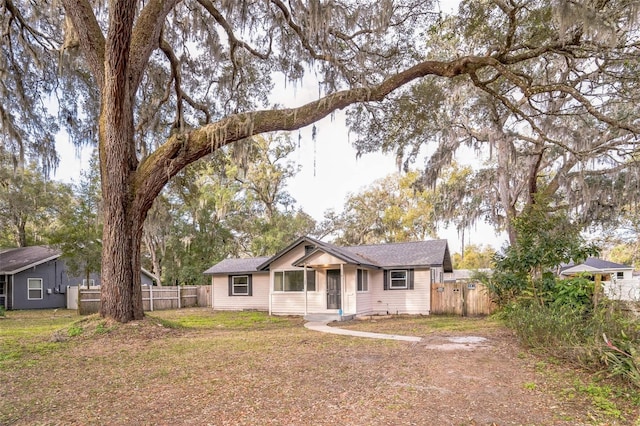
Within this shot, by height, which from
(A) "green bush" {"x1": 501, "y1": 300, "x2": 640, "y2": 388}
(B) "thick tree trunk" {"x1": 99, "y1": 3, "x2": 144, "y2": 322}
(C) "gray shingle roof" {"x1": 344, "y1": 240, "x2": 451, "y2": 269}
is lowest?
(A) "green bush" {"x1": 501, "y1": 300, "x2": 640, "y2": 388}

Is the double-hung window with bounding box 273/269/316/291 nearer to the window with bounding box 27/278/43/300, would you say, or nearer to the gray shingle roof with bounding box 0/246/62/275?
the gray shingle roof with bounding box 0/246/62/275

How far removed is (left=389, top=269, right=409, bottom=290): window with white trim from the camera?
53.0ft

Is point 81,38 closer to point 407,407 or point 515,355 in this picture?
point 407,407

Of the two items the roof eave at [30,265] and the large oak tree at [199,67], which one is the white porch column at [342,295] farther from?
the roof eave at [30,265]

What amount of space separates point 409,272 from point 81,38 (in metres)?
13.2

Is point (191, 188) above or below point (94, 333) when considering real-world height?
above

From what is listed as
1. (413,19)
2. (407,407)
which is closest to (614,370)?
(407,407)

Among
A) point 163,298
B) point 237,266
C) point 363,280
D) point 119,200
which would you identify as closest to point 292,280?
point 363,280

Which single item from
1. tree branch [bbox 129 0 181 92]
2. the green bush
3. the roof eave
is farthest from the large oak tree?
the roof eave

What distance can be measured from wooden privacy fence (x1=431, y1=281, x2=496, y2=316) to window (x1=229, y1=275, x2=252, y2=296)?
9019 millimetres

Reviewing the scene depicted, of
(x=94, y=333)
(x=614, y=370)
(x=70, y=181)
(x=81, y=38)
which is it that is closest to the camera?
(x=614, y=370)

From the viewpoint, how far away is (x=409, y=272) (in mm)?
16000

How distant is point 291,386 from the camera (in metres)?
4.75

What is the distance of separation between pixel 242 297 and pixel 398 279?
26.5 ft
